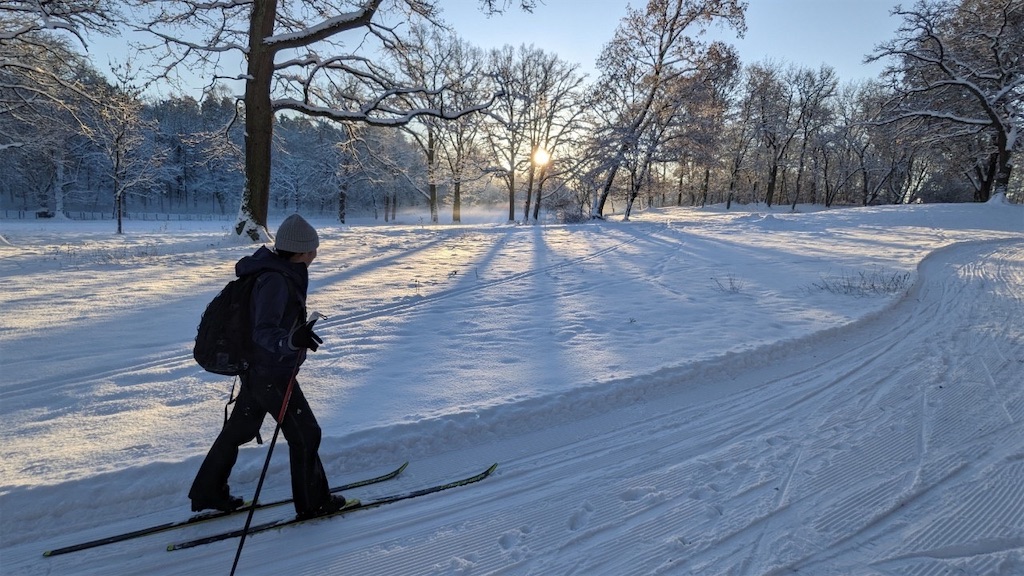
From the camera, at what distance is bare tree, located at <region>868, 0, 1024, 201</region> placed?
20.0 metres

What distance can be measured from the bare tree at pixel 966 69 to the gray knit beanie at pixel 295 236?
26642mm

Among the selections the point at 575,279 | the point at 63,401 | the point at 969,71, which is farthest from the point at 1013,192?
the point at 63,401

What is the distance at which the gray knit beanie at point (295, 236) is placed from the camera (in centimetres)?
269

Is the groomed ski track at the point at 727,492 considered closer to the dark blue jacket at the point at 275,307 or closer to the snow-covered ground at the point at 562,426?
the snow-covered ground at the point at 562,426

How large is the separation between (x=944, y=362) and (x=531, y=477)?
5.15 meters

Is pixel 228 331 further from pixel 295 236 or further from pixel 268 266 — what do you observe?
pixel 295 236

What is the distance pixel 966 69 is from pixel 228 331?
3054cm

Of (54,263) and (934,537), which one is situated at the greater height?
(54,263)

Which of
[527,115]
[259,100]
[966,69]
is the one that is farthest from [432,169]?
[966,69]

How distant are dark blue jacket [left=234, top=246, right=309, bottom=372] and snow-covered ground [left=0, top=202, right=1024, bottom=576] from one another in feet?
3.57

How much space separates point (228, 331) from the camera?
258 cm

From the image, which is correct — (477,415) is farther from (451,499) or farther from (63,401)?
(63,401)

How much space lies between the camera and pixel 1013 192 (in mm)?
56094

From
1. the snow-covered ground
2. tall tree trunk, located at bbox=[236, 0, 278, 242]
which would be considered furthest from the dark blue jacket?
tall tree trunk, located at bbox=[236, 0, 278, 242]
